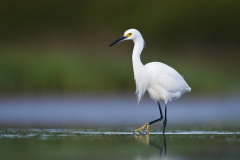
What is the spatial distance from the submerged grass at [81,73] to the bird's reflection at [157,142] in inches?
315

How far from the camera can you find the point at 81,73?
20109mm

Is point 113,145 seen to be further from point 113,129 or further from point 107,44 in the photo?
point 107,44

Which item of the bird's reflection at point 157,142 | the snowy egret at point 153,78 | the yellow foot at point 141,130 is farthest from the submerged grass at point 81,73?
the bird's reflection at point 157,142

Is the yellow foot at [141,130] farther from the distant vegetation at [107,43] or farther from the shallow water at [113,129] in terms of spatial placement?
the distant vegetation at [107,43]

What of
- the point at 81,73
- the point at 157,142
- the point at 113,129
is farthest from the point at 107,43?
the point at 157,142

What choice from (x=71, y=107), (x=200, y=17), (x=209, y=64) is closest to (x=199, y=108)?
(x=71, y=107)

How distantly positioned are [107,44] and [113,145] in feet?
48.7

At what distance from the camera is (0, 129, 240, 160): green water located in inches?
361

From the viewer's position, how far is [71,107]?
17.3m

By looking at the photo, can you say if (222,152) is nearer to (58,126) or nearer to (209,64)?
(58,126)

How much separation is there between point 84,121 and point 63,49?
9679 millimetres

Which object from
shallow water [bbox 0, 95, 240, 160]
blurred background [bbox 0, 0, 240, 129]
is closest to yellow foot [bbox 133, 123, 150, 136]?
shallow water [bbox 0, 95, 240, 160]

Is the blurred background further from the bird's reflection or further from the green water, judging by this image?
the bird's reflection

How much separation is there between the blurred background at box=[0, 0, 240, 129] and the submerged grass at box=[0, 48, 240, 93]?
0.02 metres
